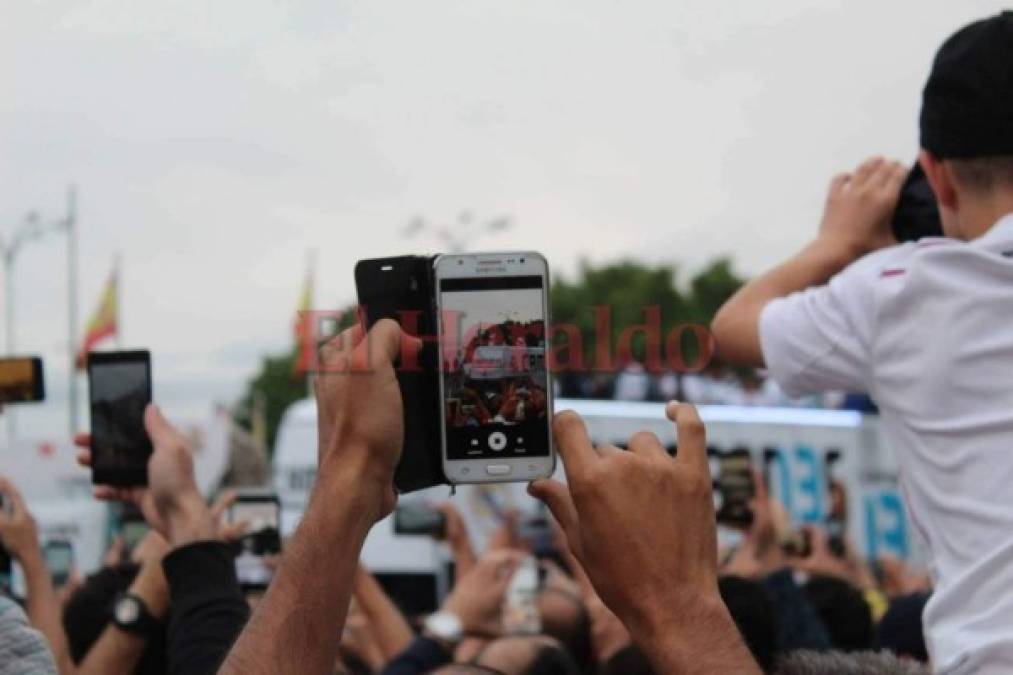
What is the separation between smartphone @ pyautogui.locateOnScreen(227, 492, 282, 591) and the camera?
10.3ft

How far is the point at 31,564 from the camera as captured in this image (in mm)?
3074

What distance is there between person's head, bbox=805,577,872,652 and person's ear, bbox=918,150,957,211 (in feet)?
9.45

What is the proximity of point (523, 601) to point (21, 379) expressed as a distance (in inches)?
97.7

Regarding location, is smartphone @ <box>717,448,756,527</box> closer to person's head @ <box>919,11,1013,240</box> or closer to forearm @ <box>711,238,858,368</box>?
forearm @ <box>711,238,858,368</box>

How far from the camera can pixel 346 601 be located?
1.52m

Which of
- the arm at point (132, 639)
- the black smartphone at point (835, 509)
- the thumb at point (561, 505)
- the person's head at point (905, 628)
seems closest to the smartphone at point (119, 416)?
the arm at point (132, 639)

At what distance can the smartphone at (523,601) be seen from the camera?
4801 millimetres

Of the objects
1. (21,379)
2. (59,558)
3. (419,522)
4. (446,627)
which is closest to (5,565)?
(21,379)

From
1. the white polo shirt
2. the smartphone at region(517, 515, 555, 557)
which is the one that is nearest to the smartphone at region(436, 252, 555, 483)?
the white polo shirt

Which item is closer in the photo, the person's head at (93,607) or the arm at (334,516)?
the arm at (334,516)

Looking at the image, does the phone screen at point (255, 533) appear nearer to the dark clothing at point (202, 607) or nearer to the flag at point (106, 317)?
the dark clothing at point (202, 607)

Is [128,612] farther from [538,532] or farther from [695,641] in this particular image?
[538,532]

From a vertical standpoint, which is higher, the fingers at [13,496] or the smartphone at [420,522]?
the fingers at [13,496]

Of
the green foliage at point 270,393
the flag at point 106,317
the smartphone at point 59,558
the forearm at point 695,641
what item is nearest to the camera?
the forearm at point 695,641
